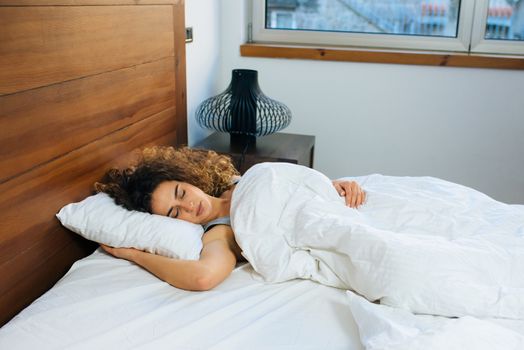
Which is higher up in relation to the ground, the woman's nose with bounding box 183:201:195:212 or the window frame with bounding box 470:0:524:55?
the window frame with bounding box 470:0:524:55

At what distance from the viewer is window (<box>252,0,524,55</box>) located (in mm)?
2549

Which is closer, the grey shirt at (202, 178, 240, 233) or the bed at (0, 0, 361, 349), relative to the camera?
the bed at (0, 0, 361, 349)

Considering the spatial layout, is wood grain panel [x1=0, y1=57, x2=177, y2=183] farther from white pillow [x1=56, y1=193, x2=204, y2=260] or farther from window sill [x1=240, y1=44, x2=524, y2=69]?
window sill [x1=240, y1=44, x2=524, y2=69]

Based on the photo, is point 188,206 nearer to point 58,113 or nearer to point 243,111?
point 58,113

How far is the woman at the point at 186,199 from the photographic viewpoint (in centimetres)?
132

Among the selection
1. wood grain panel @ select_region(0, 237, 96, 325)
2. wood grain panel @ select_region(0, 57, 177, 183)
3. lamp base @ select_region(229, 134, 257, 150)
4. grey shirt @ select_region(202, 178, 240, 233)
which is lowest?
wood grain panel @ select_region(0, 237, 96, 325)

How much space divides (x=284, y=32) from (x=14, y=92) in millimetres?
1756

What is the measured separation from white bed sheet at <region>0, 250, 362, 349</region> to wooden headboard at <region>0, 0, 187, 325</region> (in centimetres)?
10

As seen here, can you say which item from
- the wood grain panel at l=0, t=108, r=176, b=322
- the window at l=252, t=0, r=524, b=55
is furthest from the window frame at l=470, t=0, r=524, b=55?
the wood grain panel at l=0, t=108, r=176, b=322

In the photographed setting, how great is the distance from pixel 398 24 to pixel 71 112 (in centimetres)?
176

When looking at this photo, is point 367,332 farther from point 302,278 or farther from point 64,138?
point 64,138

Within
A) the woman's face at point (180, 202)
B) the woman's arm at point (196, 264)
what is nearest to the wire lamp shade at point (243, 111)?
the woman's face at point (180, 202)

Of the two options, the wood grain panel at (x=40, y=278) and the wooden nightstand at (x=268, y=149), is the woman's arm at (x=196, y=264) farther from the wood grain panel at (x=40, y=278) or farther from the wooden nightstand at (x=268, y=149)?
the wooden nightstand at (x=268, y=149)

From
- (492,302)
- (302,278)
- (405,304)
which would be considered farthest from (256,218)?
(492,302)
